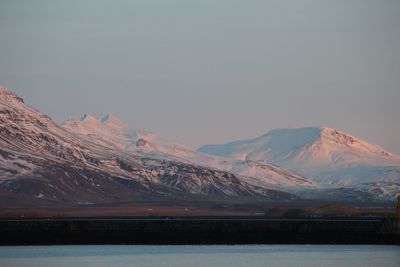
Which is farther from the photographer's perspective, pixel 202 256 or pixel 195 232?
pixel 195 232

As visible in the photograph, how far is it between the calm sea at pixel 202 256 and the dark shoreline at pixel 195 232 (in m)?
0.87

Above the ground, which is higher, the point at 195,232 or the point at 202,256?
the point at 195,232

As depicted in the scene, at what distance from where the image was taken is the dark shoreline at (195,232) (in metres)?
155

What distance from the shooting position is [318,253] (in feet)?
481

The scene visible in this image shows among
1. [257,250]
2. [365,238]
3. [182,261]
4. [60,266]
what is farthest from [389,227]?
[60,266]

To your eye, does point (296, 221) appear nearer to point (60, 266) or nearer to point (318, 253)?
point (318, 253)

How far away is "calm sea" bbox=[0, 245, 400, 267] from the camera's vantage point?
450ft

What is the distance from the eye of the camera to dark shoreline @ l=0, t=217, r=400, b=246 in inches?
6117

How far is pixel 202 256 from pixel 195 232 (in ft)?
38.2

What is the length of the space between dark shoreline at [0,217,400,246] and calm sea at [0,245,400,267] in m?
0.87

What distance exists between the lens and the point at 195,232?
156750mm

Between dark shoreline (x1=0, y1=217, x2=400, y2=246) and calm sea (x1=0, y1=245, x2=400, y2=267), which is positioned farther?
dark shoreline (x1=0, y1=217, x2=400, y2=246)

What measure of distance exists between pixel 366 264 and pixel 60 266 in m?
27.7

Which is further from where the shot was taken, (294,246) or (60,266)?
(294,246)
